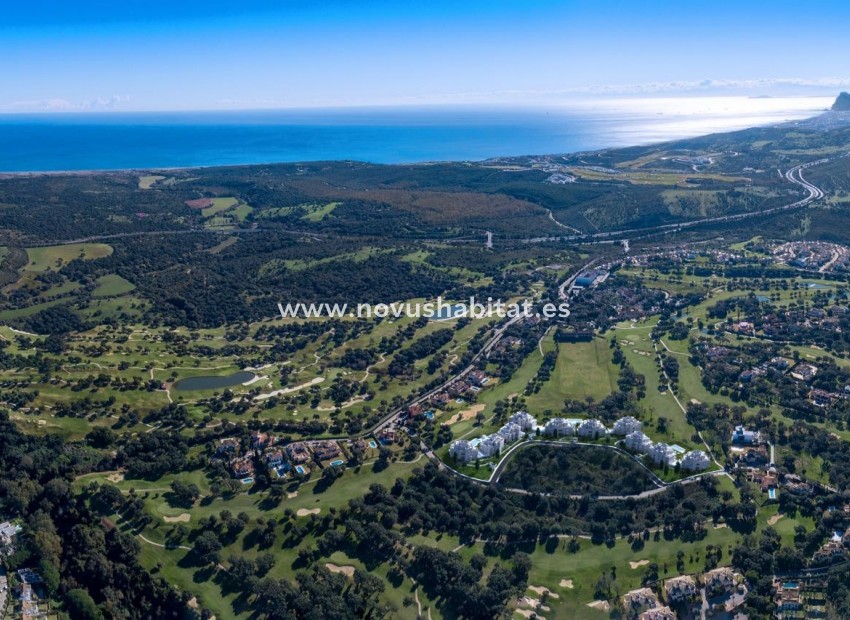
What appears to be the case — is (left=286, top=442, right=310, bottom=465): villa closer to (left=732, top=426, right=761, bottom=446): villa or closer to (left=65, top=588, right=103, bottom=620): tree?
(left=65, top=588, right=103, bottom=620): tree

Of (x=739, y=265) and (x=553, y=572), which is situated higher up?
(x=739, y=265)

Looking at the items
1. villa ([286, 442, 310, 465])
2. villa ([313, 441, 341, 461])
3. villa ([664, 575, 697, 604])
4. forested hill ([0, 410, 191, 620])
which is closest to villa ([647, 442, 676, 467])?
villa ([664, 575, 697, 604])

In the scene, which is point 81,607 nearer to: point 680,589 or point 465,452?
point 465,452

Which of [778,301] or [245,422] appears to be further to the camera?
[778,301]

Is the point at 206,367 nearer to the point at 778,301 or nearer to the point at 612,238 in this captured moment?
the point at 778,301

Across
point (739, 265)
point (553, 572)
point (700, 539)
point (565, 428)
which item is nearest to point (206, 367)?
point (565, 428)

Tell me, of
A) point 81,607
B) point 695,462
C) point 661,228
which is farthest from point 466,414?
point 661,228

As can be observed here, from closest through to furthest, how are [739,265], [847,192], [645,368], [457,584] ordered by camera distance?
[457,584] < [645,368] < [739,265] < [847,192]

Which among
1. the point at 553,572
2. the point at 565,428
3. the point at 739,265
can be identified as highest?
the point at 739,265
